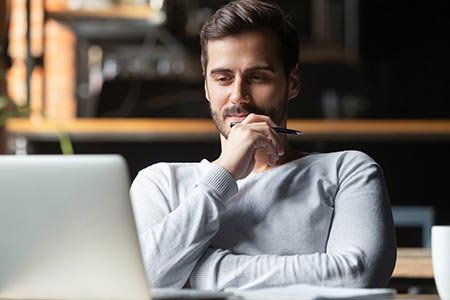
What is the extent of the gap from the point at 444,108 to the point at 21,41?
2460 millimetres

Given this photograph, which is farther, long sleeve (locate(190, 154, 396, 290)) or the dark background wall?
the dark background wall

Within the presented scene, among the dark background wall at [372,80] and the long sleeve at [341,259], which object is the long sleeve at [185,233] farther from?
the dark background wall at [372,80]

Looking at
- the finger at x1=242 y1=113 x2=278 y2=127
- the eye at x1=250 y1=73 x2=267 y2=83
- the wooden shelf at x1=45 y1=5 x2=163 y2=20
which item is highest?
the eye at x1=250 y1=73 x2=267 y2=83

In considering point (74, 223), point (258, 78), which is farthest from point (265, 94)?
point (74, 223)

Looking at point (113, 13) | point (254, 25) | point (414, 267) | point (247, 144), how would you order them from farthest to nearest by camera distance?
point (113, 13), point (414, 267), point (254, 25), point (247, 144)

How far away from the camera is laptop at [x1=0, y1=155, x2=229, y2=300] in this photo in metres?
1.37

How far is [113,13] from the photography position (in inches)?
187

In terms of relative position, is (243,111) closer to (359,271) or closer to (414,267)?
(359,271)

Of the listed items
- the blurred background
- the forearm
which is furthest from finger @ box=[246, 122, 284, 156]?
the blurred background

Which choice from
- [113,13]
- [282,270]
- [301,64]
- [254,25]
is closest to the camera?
[282,270]

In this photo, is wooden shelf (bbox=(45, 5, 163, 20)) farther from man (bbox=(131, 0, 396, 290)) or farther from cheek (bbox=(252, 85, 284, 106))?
cheek (bbox=(252, 85, 284, 106))

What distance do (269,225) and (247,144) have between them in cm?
16

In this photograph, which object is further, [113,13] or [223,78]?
[113,13]

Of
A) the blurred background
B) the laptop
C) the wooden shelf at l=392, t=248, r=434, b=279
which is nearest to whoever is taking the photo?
the laptop
